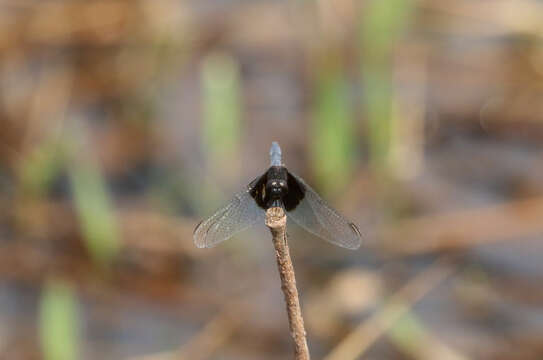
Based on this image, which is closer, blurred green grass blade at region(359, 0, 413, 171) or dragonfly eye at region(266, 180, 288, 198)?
dragonfly eye at region(266, 180, 288, 198)

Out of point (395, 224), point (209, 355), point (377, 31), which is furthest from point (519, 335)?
point (377, 31)

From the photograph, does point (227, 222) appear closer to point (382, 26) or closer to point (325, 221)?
point (325, 221)

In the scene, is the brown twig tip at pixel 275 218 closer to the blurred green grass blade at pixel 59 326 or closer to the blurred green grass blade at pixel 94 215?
the blurred green grass blade at pixel 59 326

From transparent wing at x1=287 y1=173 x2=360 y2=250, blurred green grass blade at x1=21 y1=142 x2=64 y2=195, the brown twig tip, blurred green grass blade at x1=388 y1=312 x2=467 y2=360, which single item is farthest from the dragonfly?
blurred green grass blade at x1=21 y1=142 x2=64 y2=195

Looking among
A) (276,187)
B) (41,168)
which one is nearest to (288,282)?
(276,187)

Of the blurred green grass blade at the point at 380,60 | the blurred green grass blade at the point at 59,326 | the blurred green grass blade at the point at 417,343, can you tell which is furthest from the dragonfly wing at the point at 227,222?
the blurred green grass blade at the point at 380,60

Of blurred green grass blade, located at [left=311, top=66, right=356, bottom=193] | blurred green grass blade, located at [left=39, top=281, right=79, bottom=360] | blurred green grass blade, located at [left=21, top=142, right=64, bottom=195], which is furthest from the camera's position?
blurred green grass blade, located at [left=21, top=142, right=64, bottom=195]

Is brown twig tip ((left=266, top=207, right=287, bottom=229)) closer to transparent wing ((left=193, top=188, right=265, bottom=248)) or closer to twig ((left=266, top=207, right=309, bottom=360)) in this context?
twig ((left=266, top=207, right=309, bottom=360))
